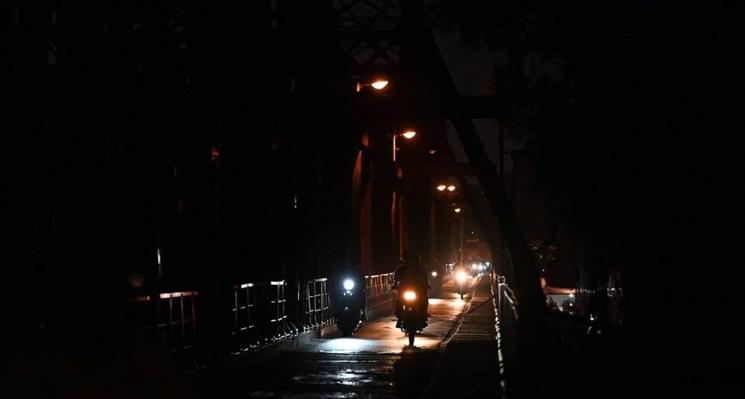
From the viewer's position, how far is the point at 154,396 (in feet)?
38.3

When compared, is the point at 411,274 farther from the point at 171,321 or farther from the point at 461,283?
the point at 461,283

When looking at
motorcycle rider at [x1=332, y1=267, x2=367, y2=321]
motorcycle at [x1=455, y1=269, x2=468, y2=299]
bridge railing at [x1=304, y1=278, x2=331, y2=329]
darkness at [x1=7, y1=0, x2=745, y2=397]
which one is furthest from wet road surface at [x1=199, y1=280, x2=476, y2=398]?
motorcycle at [x1=455, y1=269, x2=468, y2=299]

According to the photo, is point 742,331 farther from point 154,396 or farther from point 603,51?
point 154,396

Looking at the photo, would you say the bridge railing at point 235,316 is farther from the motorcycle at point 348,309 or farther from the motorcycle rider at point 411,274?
the motorcycle rider at point 411,274

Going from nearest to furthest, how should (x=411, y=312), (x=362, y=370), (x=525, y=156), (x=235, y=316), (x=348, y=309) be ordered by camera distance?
1. (x=525, y=156)
2. (x=362, y=370)
3. (x=235, y=316)
4. (x=411, y=312)
5. (x=348, y=309)

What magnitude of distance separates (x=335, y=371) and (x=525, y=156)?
4.44 meters

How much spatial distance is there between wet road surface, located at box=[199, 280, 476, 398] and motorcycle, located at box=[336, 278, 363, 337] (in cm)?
78

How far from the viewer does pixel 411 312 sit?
21.5 metres

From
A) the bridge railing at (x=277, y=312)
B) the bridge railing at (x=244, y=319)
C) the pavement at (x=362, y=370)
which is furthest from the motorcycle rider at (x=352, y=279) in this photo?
the bridge railing at (x=244, y=319)

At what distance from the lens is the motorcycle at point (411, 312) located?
70.3 ft

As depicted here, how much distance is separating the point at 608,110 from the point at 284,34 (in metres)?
10.8

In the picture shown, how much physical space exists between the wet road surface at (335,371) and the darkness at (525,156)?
1.13m

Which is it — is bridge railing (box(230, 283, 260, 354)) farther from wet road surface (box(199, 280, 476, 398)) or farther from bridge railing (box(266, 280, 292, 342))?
bridge railing (box(266, 280, 292, 342))

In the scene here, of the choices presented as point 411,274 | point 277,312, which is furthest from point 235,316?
point 411,274
